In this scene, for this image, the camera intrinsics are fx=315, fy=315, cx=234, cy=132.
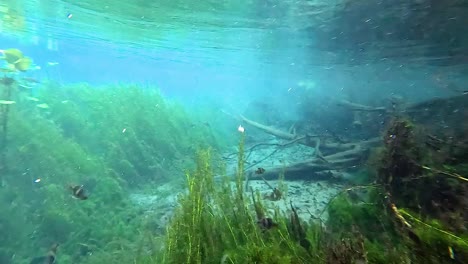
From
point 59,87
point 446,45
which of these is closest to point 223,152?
point 59,87

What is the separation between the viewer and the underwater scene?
18.1ft

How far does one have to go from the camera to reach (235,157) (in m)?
18.4

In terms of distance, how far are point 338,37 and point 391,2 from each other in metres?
8.38

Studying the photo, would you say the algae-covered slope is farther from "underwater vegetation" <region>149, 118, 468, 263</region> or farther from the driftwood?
the driftwood

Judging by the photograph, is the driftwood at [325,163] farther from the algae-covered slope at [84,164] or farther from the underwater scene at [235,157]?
the algae-covered slope at [84,164]

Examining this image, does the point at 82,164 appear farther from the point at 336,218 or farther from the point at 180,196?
the point at 336,218

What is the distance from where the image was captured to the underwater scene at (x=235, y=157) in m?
5.52

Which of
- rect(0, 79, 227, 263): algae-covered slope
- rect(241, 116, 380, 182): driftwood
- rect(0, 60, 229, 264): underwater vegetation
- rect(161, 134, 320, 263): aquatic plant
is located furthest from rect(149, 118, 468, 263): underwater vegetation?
rect(241, 116, 380, 182): driftwood

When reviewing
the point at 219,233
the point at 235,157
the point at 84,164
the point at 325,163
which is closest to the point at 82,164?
the point at 84,164

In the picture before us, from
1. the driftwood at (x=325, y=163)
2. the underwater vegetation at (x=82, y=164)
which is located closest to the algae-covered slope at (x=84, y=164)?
the underwater vegetation at (x=82, y=164)

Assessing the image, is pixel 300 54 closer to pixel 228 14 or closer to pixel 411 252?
pixel 228 14

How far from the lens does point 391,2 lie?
17.2 metres

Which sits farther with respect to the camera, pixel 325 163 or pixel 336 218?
pixel 325 163

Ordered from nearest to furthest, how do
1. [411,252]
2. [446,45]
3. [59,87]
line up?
[411,252] < [59,87] < [446,45]
